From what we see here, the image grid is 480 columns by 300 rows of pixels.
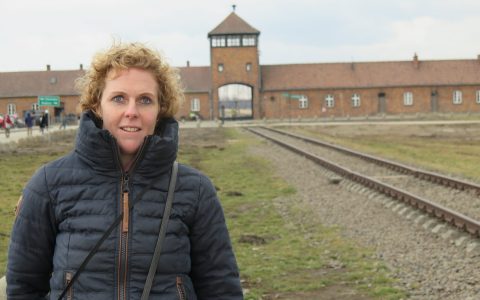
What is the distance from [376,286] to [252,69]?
2530 inches

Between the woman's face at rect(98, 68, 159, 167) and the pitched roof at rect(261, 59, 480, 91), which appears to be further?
the pitched roof at rect(261, 59, 480, 91)

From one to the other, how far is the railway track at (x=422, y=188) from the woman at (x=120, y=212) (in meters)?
7.20

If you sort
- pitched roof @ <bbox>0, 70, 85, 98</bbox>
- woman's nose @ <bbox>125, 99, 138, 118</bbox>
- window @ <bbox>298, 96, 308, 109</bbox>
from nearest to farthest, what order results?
woman's nose @ <bbox>125, 99, 138, 118</bbox> < window @ <bbox>298, 96, 308, 109</bbox> < pitched roof @ <bbox>0, 70, 85, 98</bbox>

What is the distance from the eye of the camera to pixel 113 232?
2.44 meters

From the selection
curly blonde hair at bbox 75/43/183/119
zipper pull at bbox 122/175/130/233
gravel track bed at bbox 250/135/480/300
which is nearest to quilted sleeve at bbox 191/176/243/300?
zipper pull at bbox 122/175/130/233

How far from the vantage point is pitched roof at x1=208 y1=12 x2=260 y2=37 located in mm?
69875

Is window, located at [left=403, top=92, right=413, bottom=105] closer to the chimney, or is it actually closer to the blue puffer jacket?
the chimney

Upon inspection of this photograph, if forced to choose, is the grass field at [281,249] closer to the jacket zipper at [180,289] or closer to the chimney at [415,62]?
the jacket zipper at [180,289]

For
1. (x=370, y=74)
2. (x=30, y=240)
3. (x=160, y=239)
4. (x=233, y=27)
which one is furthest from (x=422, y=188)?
(x=370, y=74)

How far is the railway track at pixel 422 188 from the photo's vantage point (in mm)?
10344

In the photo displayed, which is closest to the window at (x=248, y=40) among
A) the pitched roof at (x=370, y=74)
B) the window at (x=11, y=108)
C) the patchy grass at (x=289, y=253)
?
the pitched roof at (x=370, y=74)

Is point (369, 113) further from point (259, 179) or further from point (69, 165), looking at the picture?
point (69, 165)

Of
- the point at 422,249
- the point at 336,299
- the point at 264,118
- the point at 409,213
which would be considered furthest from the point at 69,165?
the point at 264,118

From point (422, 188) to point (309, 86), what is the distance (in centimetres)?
5845
